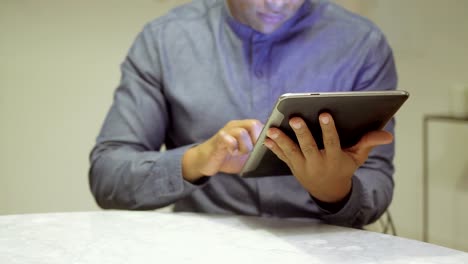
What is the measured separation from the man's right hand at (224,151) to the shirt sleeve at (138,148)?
23 millimetres

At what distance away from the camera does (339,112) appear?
0.73 metres

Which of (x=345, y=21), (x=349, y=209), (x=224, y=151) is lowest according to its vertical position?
(x=349, y=209)

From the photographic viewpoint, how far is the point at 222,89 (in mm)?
1090

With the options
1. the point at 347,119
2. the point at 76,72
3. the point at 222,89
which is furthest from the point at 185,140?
the point at 76,72

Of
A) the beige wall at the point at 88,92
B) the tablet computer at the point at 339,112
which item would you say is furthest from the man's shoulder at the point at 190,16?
the beige wall at the point at 88,92

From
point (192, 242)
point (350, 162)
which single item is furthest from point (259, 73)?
point (192, 242)

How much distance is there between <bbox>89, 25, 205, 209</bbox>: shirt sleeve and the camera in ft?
3.14

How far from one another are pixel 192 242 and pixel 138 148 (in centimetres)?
37

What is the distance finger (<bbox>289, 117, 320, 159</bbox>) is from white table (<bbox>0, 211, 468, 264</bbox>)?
0.11 meters

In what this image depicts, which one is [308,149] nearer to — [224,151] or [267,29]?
[224,151]

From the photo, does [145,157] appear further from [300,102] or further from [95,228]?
[300,102]

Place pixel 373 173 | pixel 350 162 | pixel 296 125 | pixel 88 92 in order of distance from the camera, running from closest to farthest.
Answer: pixel 296 125 → pixel 350 162 → pixel 373 173 → pixel 88 92

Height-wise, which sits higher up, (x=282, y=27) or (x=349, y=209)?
(x=282, y=27)

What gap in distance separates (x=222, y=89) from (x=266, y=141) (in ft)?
1.15
